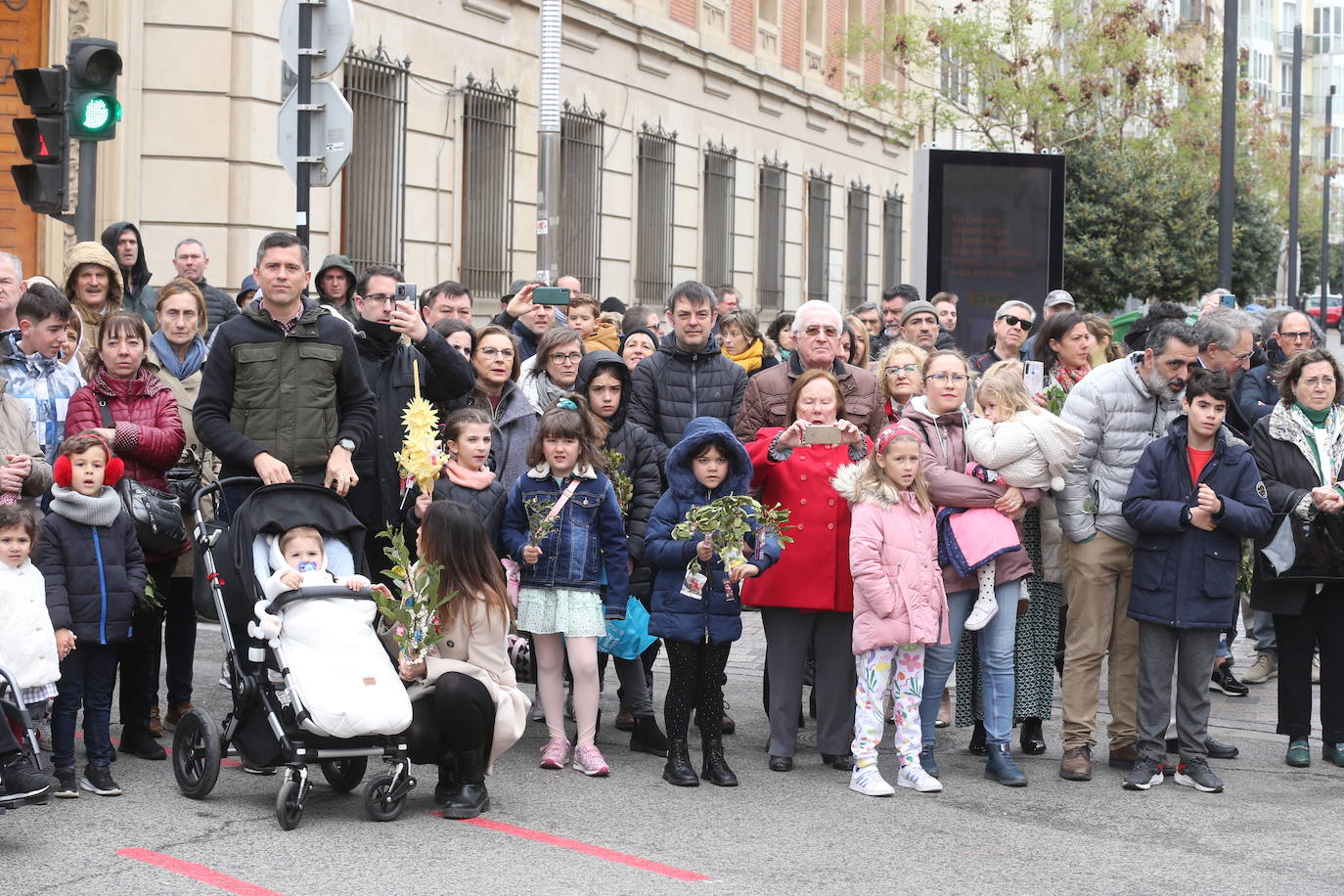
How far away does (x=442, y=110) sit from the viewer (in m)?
18.8

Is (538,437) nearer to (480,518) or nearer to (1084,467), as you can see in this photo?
(480,518)

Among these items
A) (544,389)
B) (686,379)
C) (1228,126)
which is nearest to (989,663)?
(686,379)

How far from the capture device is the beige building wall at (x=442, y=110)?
1507 centimetres

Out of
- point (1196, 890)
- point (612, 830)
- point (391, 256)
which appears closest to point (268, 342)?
point (612, 830)

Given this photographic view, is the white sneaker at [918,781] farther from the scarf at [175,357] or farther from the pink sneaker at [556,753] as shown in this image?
the scarf at [175,357]

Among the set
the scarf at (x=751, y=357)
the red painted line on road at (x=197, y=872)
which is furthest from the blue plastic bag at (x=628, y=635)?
the scarf at (x=751, y=357)

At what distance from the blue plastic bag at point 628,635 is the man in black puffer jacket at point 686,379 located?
3.37 ft

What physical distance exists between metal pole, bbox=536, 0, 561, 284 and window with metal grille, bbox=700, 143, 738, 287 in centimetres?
848

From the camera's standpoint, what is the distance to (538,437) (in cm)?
853

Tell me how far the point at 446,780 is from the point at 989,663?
2700mm

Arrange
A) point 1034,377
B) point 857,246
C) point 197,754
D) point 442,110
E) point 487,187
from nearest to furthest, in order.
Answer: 1. point 197,754
2. point 1034,377
3. point 442,110
4. point 487,187
5. point 857,246

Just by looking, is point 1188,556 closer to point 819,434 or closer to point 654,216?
point 819,434

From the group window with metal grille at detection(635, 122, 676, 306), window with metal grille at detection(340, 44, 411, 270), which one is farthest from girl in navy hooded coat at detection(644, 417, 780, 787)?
window with metal grille at detection(635, 122, 676, 306)

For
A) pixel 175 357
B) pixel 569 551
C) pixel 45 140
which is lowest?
pixel 569 551
